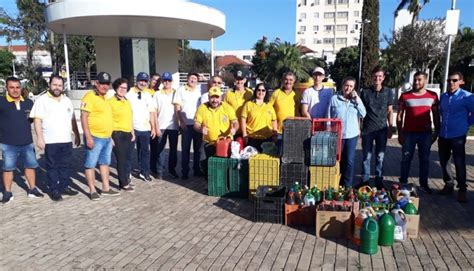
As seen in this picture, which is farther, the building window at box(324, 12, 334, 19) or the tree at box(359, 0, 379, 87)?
the building window at box(324, 12, 334, 19)

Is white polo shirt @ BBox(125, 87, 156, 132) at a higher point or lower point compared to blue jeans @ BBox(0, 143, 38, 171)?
higher

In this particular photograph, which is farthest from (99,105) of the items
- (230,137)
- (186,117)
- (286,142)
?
(286,142)

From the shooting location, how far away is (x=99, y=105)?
205 inches

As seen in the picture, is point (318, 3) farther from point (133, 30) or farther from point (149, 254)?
point (149, 254)

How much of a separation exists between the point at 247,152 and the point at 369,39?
27355 mm

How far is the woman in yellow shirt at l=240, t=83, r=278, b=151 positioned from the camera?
5633 millimetres

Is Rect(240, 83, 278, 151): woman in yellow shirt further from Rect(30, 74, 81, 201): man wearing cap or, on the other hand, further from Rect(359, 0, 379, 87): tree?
Rect(359, 0, 379, 87): tree

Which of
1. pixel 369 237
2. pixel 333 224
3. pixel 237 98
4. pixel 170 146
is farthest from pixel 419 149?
pixel 170 146

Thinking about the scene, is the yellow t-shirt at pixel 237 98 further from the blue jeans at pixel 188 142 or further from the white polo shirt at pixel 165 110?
the white polo shirt at pixel 165 110

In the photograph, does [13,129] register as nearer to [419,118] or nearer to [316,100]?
[316,100]

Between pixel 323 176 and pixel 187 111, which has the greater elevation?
pixel 187 111

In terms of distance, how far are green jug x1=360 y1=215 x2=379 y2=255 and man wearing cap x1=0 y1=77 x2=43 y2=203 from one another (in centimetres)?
492

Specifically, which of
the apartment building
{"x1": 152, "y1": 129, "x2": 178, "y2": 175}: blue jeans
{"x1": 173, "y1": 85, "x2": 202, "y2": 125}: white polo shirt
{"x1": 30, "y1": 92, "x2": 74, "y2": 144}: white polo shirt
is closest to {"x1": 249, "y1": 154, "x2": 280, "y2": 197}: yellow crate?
{"x1": 173, "y1": 85, "x2": 202, "y2": 125}: white polo shirt

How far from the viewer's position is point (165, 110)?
6.52 metres
